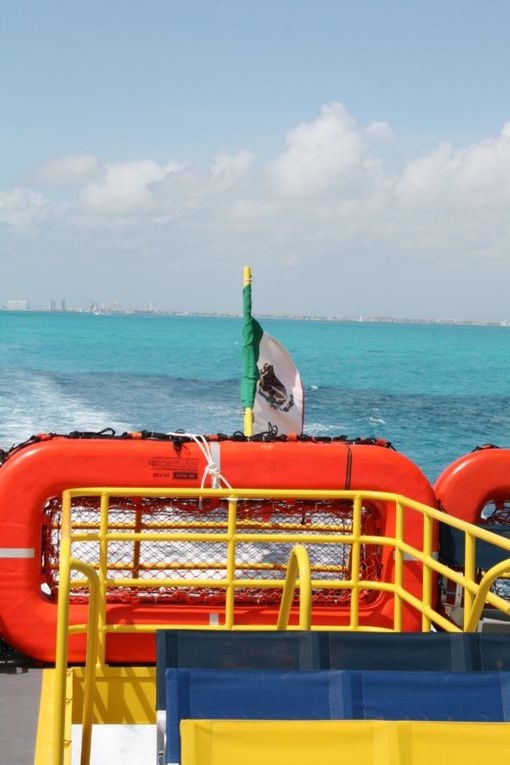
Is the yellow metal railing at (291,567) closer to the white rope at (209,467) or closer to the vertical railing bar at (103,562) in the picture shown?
the vertical railing bar at (103,562)

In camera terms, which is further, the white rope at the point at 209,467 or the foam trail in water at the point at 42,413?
the foam trail in water at the point at 42,413

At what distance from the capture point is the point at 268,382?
1024cm

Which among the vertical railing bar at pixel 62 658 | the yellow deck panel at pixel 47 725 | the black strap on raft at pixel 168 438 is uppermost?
the black strap on raft at pixel 168 438

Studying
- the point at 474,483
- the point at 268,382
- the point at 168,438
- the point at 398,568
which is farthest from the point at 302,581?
the point at 268,382

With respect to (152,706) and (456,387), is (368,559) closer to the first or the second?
(152,706)

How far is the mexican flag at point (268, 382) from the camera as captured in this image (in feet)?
31.7

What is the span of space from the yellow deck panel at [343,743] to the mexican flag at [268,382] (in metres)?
7.09

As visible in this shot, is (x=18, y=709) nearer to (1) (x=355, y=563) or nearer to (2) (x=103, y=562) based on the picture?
(2) (x=103, y=562)

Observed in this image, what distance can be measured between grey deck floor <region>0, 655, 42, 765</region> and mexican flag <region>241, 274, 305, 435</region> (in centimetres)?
446

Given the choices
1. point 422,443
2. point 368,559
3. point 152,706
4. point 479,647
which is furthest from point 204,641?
point 422,443

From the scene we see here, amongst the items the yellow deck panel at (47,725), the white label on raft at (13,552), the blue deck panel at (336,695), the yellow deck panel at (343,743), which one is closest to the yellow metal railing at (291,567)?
the yellow deck panel at (47,725)

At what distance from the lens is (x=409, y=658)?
130 inches

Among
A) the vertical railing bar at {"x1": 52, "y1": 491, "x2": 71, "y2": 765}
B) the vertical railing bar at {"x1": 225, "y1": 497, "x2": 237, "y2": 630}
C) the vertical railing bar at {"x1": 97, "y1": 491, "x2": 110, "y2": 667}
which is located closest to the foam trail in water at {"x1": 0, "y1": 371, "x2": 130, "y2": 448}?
the vertical railing bar at {"x1": 97, "y1": 491, "x2": 110, "y2": 667}

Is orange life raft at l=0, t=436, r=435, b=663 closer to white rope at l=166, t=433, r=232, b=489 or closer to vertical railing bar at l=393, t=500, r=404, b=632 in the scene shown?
white rope at l=166, t=433, r=232, b=489
